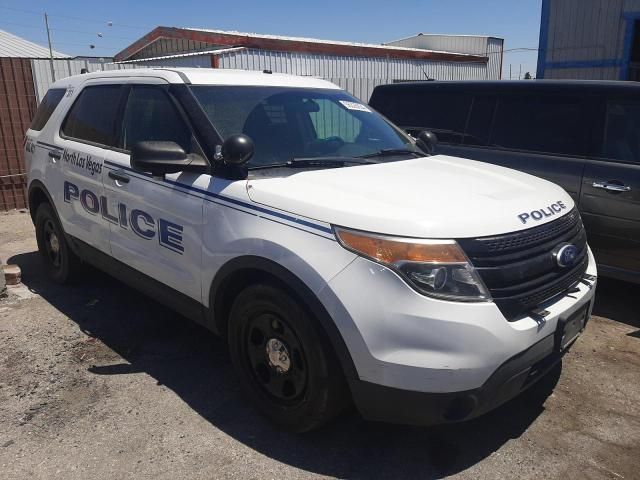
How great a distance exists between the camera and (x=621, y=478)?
2600 mm

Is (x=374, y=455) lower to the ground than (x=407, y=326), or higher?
lower

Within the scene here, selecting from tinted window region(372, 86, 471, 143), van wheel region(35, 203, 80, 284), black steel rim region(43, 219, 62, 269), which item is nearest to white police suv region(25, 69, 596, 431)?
van wheel region(35, 203, 80, 284)

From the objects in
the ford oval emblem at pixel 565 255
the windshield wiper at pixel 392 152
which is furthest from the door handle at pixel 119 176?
the ford oval emblem at pixel 565 255

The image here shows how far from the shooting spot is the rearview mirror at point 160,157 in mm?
3018

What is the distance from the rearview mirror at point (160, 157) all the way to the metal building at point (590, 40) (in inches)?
505

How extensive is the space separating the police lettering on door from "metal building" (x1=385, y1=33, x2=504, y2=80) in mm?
25189

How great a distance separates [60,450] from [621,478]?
2766 millimetres

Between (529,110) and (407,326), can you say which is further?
(529,110)

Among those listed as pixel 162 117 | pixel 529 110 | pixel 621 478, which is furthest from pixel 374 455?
pixel 529 110

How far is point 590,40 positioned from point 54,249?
12.9m

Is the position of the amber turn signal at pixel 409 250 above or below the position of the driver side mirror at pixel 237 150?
below

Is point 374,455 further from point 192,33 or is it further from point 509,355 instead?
point 192,33

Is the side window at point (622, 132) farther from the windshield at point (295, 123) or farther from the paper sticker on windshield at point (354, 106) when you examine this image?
the paper sticker on windshield at point (354, 106)

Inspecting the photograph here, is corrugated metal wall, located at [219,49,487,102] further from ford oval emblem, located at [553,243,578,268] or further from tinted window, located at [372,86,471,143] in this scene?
ford oval emblem, located at [553,243,578,268]
